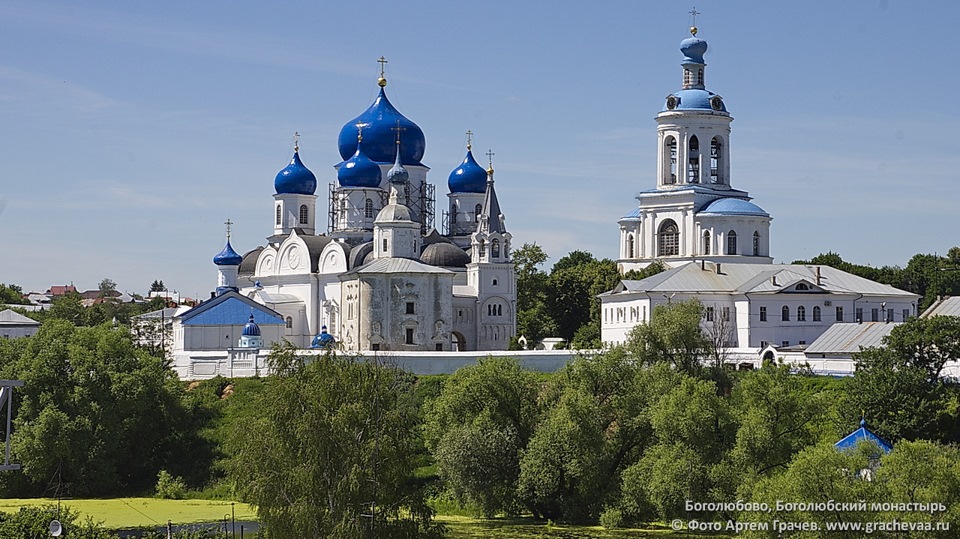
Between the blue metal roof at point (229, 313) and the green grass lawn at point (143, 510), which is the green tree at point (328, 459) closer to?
the green grass lawn at point (143, 510)

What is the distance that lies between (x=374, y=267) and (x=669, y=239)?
15683 mm

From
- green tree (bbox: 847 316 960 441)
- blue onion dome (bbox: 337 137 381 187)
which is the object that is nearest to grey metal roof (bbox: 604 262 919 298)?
blue onion dome (bbox: 337 137 381 187)

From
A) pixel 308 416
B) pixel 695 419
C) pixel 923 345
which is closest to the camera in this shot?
pixel 308 416

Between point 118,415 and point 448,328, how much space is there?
13.9 meters

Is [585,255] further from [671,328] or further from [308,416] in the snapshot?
[308,416]

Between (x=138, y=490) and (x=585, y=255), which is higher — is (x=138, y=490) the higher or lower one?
the lower one

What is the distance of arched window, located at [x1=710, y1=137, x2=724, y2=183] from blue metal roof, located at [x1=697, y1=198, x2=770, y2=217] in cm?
220

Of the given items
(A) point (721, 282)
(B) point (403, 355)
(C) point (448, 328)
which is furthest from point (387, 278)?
(A) point (721, 282)

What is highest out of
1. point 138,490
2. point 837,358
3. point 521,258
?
point 521,258

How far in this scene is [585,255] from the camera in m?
69.0

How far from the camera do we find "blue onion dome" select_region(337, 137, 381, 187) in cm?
5578

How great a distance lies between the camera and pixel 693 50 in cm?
6078

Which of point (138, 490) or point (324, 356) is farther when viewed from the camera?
point (138, 490)

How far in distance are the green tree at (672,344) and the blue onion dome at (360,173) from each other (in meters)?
21.7
